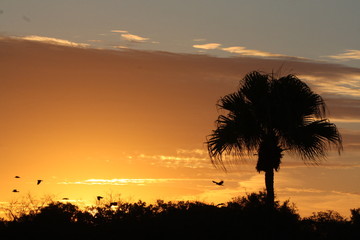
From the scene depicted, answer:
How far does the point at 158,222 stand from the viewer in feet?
133

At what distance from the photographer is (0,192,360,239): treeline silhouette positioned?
39875 mm

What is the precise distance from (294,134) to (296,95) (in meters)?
2.48

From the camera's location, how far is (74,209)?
139 feet

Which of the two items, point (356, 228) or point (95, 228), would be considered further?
point (356, 228)

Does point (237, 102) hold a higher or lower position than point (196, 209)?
higher

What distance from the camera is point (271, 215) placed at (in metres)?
41.2

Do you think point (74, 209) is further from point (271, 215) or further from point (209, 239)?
point (271, 215)

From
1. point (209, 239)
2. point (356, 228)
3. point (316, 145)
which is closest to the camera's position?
point (209, 239)

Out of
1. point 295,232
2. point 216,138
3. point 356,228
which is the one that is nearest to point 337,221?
point 356,228

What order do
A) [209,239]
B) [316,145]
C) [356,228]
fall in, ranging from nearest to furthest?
[209,239] → [316,145] → [356,228]

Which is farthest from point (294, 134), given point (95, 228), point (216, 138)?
point (95, 228)

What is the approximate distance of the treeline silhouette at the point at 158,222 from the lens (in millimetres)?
39875

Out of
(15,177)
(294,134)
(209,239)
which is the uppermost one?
(294,134)

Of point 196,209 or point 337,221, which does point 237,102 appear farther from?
point 337,221
